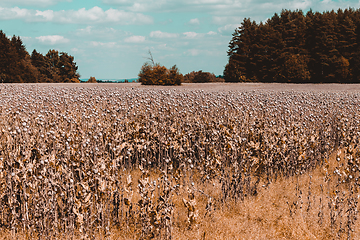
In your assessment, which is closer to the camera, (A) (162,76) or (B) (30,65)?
(A) (162,76)

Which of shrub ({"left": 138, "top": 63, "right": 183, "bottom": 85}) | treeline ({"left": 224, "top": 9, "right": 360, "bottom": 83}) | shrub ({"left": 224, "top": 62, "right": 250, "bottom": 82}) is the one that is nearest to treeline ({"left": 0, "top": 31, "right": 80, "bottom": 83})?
shrub ({"left": 138, "top": 63, "right": 183, "bottom": 85})

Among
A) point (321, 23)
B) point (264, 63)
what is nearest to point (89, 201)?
point (264, 63)

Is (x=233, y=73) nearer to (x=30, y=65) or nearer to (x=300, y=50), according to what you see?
(x=300, y=50)

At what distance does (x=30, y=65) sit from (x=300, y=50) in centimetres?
5484

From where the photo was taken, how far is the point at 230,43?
194ft

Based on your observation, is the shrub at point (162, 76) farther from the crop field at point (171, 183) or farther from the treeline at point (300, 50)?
the crop field at point (171, 183)

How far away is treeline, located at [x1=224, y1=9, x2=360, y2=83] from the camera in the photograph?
167ft

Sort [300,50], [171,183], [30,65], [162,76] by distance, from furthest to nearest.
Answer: [30,65]
[300,50]
[162,76]
[171,183]

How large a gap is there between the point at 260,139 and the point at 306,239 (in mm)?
3383

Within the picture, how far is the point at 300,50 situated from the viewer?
54938 millimetres

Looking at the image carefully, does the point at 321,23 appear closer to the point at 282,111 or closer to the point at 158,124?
the point at 282,111

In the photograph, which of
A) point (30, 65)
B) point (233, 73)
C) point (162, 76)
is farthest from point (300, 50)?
point (30, 65)

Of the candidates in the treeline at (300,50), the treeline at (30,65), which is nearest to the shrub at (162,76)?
the treeline at (300,50)

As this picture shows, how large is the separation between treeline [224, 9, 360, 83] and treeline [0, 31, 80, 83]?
3801cm
